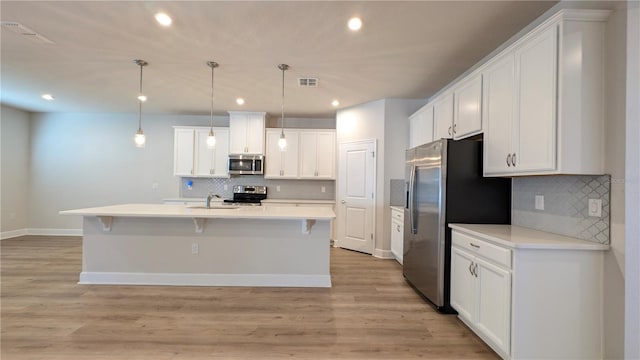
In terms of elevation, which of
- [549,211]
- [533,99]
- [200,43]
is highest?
[200,43]

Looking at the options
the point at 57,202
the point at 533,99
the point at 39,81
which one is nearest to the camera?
the point at 533,99

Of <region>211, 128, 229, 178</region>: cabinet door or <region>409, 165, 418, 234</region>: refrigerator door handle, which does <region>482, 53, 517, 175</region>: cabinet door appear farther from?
<region>211, 128, 229, 178</region>: cabinet door

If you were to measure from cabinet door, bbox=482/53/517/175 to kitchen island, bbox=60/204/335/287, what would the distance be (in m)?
1.90

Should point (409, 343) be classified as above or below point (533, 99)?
below

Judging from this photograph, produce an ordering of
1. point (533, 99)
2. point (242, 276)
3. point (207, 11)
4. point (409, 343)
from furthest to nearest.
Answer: point (242, 276)
point (207, 11)
point (409, 343)
point (533, 99)

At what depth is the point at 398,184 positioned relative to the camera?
16.7 feet

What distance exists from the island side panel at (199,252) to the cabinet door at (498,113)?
6.28 feet

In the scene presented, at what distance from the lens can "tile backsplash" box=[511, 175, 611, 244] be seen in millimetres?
2021

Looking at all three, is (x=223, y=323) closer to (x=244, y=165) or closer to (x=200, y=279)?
(x=200, y=279)

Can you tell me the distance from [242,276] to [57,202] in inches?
216

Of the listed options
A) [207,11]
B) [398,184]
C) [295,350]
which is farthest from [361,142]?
[295,350]

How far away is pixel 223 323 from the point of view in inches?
105

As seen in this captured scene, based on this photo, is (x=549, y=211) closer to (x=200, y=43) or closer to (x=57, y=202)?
(x=200, y=43)

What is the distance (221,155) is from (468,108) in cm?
460
